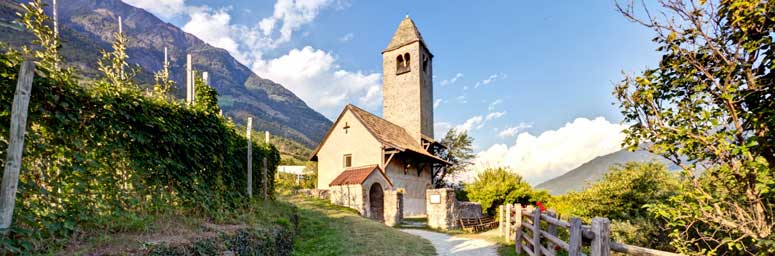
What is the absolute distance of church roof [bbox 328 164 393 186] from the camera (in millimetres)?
18406

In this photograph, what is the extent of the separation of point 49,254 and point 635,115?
290 inches

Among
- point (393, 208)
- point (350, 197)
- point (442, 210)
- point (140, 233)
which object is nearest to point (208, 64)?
point (350, 197)

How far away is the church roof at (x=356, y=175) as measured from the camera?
60.4ft

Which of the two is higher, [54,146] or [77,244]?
[54,146]

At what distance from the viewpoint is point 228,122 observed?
882cm

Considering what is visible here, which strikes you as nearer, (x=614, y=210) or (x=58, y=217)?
(x=58, y=217)

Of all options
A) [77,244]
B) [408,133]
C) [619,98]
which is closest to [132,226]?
[77,244]

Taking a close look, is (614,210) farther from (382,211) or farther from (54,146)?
(54,146)

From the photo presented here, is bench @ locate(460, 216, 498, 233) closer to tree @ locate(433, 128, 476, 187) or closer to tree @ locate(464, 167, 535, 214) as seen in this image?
tree @ locate(464, 167, 535, 214)

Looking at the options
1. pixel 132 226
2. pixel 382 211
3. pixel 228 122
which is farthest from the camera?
pixel 382 211

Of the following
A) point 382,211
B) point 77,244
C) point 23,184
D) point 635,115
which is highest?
point 635,115

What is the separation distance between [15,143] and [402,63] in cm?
2768

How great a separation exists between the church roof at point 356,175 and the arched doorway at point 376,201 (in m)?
0.83

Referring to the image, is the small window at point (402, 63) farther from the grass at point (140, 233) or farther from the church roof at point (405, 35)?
the grass at point (140, 233)
